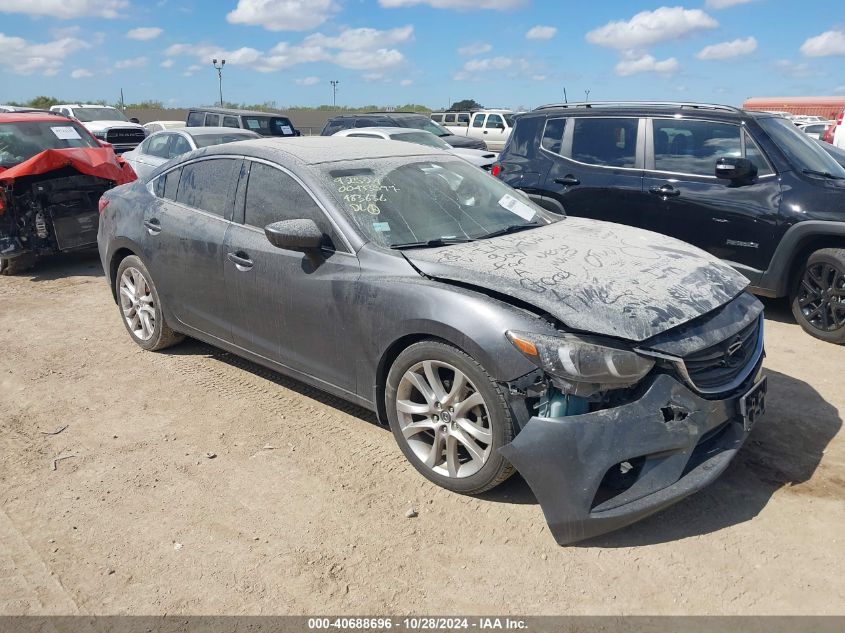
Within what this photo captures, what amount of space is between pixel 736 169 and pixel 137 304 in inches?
201

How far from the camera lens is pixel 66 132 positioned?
9.19 m

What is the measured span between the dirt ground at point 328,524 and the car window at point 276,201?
1.21 metres

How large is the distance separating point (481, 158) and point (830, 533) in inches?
406

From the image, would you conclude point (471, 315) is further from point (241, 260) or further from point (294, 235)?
point (241, 260)

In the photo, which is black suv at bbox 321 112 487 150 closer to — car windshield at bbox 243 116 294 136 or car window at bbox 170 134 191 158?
car windshield at bbox 243 116 294 136

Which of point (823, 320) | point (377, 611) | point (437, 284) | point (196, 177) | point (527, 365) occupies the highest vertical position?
point (196, 177)

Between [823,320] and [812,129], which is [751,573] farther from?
[812,129]

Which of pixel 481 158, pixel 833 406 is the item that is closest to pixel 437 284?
pixel 833 406

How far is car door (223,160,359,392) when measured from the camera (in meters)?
3.80

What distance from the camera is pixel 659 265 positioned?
3629mm

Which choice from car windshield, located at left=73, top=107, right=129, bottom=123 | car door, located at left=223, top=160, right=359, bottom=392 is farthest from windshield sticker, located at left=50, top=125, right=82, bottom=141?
car windshield, located at left=73, top=107, right=129, bottom=123

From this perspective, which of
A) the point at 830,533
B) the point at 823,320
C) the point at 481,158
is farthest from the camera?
the point at 481,158

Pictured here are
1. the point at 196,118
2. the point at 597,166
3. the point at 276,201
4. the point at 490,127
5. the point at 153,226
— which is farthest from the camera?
the point at 490,127

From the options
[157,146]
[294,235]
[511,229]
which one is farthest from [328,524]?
[157,146]
